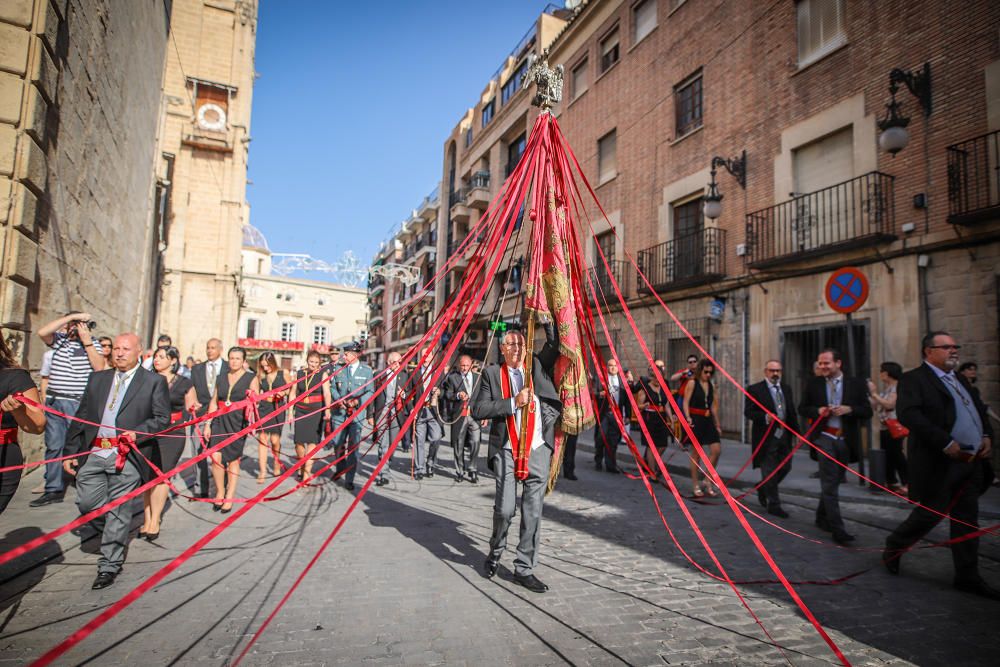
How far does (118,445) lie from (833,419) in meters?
6.32

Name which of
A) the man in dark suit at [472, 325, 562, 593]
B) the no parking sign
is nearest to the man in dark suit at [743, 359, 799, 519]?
the no parking sign

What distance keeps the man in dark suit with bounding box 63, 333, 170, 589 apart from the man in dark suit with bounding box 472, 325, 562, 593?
2.59 metres

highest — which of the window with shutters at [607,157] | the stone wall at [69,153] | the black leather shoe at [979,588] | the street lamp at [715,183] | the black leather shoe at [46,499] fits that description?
the window with shutters at [607,157]

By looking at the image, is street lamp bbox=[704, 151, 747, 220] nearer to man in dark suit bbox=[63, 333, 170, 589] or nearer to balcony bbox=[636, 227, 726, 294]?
balcony bbox=[636, 227, 726, 294]

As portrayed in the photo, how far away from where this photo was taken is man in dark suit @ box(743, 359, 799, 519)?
6004 millimetres

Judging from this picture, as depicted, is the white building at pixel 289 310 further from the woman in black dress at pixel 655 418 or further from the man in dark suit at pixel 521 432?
the man in dark suit at pixel 521 432

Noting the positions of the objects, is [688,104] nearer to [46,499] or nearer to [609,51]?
[609,51]

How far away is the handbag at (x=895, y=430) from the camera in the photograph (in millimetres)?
7094

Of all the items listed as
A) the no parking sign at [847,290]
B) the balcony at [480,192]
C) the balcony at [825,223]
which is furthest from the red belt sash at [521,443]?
the balcony at [480,192]

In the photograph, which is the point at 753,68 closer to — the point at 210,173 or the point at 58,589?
the point at 58,589

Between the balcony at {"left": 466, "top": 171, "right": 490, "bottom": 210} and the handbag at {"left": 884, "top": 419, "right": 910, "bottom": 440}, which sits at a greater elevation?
the balcony at {"left": 466, "top": 171, "right": 490, "bottom": 210}

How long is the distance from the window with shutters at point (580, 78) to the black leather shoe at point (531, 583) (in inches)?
748

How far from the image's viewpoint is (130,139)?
35.3ft

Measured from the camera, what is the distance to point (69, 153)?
707 cm
